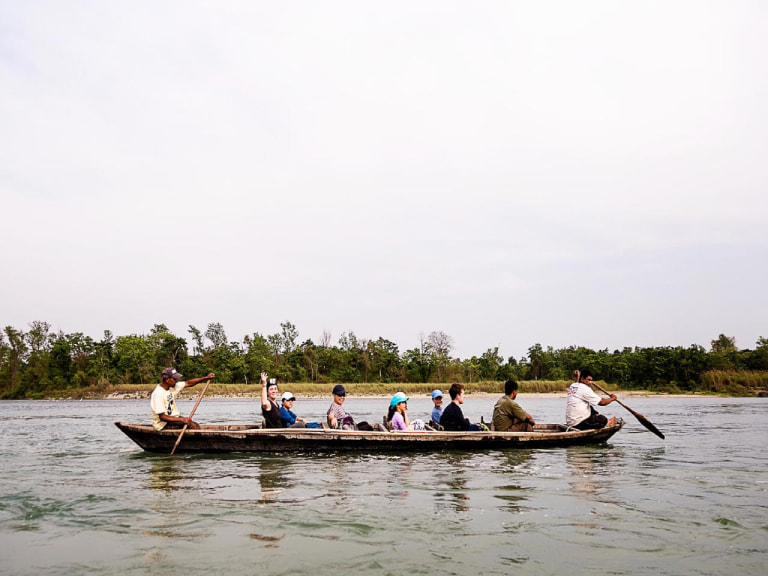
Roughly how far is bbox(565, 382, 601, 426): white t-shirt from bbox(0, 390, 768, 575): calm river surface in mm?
1317

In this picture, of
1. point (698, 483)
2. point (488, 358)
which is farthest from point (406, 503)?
point (488, 358)

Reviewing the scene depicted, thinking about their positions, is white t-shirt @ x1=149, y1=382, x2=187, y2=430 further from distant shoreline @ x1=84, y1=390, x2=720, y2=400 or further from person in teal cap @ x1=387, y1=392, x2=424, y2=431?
distant shoreline @ x1=84, y1=390, x2=720, y2=400

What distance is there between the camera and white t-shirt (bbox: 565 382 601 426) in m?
13.5

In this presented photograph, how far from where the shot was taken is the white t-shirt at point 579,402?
13.5m

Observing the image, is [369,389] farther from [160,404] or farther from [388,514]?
[388,514]

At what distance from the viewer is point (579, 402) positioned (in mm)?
13758

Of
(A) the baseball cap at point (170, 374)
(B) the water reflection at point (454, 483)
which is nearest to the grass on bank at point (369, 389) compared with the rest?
(A) the baseball cap at point (170, 374)

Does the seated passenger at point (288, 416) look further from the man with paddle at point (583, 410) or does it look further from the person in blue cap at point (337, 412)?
the man with paddle at point (583, 410)

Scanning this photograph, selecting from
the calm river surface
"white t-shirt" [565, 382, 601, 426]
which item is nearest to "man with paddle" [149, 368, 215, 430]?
the calm river surface

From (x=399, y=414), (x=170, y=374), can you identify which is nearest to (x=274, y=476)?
(x=399, y=414)

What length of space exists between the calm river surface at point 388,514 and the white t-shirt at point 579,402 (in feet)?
4.32

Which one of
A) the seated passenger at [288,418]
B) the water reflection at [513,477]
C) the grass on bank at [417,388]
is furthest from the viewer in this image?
the grass on bank at [417,388]

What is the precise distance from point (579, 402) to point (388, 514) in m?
7.99

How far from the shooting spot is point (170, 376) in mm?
12289
